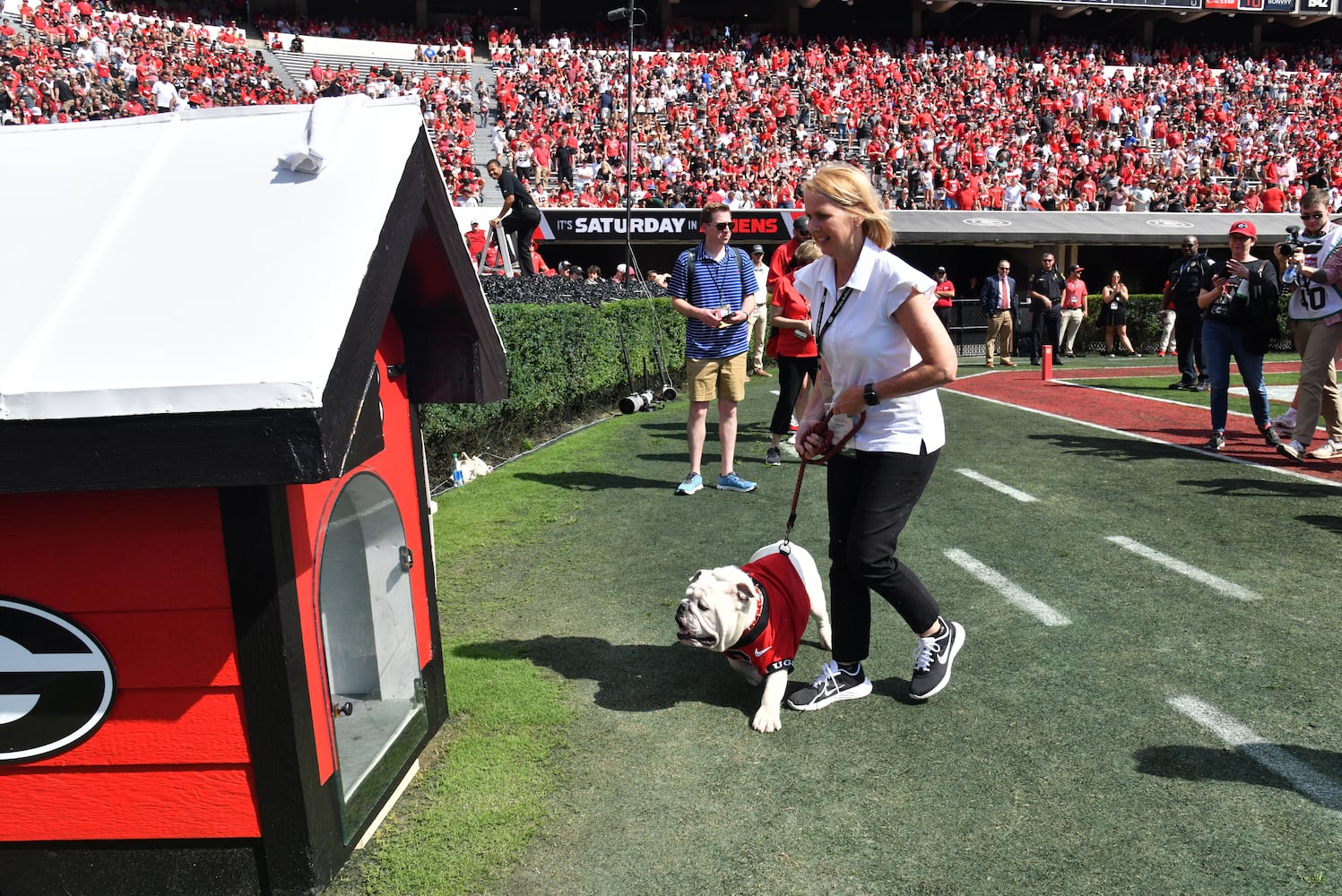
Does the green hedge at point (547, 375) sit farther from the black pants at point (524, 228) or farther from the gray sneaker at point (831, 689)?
the gray sneaker at point (831, 689)

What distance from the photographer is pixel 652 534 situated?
6.30 metres

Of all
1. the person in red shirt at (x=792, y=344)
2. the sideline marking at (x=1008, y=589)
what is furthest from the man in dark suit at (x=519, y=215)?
the sideline marking at (x=1008, y=589)

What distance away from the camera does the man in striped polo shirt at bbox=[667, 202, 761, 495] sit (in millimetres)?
6859

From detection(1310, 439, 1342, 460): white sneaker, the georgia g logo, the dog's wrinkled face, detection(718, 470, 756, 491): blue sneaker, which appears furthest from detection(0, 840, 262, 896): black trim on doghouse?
detection(1310, 439, 1342, 460): white sneaker

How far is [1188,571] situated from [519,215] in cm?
1052

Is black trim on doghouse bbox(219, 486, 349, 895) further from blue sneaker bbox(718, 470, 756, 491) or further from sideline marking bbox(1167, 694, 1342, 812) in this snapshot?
blue sneaker bbox(718, 470, 756, 491)

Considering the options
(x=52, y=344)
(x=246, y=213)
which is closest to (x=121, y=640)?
(x=52, y=344)

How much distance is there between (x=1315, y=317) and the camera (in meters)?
7.17

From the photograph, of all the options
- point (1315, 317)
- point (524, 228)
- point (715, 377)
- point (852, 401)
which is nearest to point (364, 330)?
point (852, 401)

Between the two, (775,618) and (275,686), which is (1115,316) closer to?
(775,618)

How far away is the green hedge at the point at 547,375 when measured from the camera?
27.2 feet

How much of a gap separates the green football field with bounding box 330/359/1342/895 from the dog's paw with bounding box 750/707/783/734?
55 mm

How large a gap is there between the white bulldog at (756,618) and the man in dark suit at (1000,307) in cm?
1478

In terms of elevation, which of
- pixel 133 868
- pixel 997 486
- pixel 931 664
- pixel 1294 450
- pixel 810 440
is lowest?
pixel 997 486
